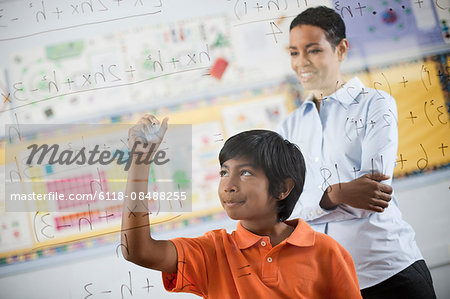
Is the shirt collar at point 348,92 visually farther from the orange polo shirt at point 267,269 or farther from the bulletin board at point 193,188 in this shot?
the orange polo shirt at point 267,269

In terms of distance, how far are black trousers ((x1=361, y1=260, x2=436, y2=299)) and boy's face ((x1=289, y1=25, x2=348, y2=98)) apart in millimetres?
487

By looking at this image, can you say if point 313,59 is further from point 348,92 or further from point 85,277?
point 85,277

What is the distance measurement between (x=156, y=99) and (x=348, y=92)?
1.62ft

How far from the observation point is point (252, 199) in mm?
908

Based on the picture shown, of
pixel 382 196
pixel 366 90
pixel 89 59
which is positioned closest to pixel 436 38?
pixel 366 90

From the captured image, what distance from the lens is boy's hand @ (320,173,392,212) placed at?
109 cm

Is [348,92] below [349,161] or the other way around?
the other way around

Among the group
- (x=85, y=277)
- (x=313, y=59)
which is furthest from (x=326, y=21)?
(x=85, y=277)

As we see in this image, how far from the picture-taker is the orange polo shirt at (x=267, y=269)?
2.85 feet

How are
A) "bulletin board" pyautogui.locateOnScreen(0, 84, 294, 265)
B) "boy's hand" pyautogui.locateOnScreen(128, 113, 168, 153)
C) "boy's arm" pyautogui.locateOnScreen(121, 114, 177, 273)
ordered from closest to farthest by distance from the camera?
"boy's arm" pyautogui.locateOnScreen(121, 114, 177, 273) < "boy's hand" pyautogui.locateOnScreen(128, 113, 168, 153) < "bulletin board" pyautogui.locateOnScreen(0, 84, 294, 265)

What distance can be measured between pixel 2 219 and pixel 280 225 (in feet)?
2.20

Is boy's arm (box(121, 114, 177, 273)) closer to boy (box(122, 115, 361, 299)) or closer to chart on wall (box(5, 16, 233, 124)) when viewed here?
boy (box(122, 115, 361, 299))

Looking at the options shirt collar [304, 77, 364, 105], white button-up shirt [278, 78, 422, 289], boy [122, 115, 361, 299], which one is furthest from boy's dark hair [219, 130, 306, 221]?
shirt collar [304, 77, 364, 105]

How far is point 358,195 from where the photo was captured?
1.09m
